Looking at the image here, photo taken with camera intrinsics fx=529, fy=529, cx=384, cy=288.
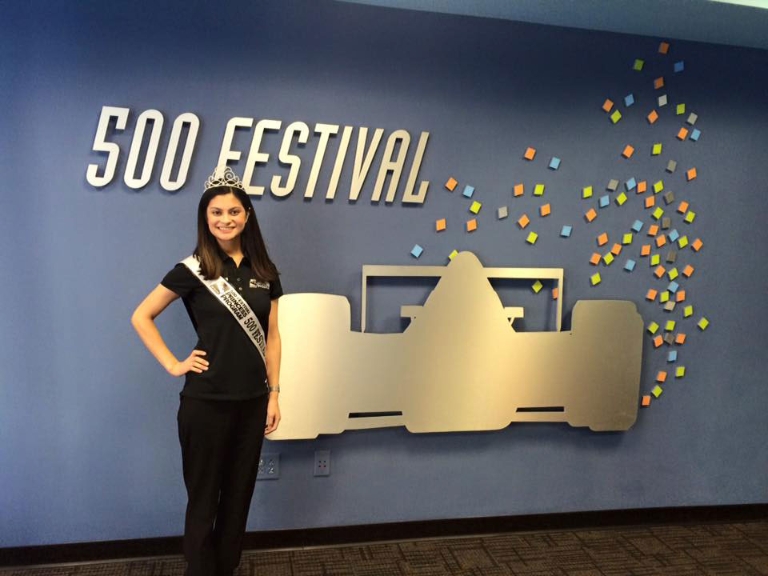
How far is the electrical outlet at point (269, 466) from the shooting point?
7.07ft

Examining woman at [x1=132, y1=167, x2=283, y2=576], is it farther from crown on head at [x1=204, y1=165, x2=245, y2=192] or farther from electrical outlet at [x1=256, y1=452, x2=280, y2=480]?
electrical outlet at [x1=256, y1=452, x2=280, y2=480]

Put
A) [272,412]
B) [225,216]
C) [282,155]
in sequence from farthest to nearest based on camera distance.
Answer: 1. [282,155]
2. [272,412]
3. [225,216]

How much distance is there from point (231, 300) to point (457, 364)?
1009 millimetres

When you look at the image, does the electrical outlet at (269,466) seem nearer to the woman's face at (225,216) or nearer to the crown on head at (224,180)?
the woman's face at (225,216)

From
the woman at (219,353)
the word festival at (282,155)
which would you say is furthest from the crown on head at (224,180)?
the word festival at (282,155)

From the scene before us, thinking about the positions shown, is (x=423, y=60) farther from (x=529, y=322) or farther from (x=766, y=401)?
(x=766, y=401)

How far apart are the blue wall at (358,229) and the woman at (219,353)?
0.42 metres

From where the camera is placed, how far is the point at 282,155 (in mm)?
2020

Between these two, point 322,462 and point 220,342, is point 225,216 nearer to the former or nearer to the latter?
point 220,342

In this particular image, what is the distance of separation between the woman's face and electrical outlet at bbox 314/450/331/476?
1039 millimetres

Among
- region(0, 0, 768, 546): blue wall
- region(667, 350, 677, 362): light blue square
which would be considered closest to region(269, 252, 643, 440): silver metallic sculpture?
region(0, 0, 768, 546): blue wall

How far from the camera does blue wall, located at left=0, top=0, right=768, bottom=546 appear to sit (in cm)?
192

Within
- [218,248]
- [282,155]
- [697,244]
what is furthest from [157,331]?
[697,244]

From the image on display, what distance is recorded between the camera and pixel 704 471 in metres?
2.51
